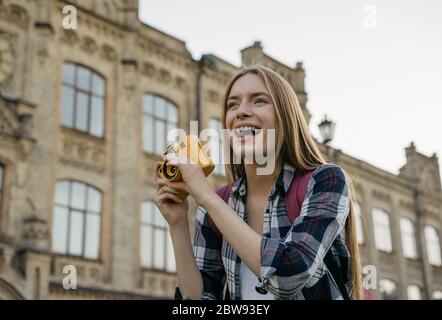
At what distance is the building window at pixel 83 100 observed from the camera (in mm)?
18453

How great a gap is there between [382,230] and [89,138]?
18009 millimetres

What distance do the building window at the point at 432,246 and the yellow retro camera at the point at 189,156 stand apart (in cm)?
3379

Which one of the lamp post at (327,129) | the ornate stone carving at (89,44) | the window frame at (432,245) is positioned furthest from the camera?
the window frame at (432,245)

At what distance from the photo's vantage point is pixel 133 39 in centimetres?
2069

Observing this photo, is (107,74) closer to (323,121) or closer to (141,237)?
(141,237)

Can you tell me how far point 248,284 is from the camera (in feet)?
7.85

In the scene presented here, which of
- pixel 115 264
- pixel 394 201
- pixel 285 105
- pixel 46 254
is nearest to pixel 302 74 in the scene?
pixel 394 201

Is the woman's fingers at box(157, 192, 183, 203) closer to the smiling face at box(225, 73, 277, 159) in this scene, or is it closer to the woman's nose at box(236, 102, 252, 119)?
the smiling face at box(225, 73, 277, 159)

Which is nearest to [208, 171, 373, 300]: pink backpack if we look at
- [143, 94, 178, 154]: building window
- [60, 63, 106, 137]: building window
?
[60, 63, 106, 137]: building window

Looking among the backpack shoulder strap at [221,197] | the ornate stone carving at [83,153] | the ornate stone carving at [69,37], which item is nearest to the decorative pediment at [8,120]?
the ornate stone carving at [83,153]

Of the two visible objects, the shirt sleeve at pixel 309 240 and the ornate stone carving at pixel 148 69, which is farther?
the ornate stone carving at pixel 148 69

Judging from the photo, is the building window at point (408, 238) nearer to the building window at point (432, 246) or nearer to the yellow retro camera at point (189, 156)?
the building window at point (432, 246)

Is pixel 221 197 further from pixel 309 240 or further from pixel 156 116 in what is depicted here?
pixel 156 116

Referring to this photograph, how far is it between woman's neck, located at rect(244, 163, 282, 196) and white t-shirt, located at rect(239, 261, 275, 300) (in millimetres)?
335
